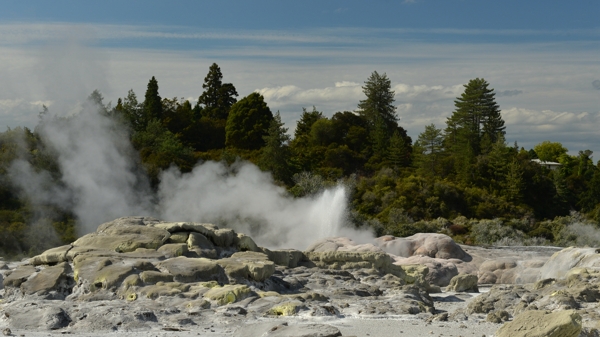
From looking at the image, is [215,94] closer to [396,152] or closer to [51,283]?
[396,152]

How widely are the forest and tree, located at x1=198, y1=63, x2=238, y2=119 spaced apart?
0.08 metres

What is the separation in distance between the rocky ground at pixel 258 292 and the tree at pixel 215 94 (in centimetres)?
3655

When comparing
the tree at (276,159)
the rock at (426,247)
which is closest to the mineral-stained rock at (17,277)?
the rock at (426,247)

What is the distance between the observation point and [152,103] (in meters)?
45.0

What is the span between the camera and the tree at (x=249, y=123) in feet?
145

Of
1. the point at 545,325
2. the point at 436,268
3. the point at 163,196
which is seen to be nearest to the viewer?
the point at 545,325

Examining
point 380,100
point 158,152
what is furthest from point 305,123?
point 158,152

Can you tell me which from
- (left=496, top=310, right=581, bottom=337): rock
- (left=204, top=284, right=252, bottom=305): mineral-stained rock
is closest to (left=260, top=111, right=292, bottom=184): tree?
(left=204, top=284, right=252, bottom=305): mineral-stained rock

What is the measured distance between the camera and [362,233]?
1088 inches

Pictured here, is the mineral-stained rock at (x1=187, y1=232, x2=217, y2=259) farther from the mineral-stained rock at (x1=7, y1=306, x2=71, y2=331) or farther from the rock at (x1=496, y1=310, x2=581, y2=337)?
the rock at (x1=496, y1=310, x2=581, y2=337)

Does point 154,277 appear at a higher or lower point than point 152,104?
lower

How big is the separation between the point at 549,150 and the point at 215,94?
3408 centimetres

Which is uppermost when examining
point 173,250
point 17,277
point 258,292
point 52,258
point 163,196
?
point 163,196

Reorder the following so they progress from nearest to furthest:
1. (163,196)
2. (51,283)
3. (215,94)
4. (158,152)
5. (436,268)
A: (51,283)
(436,268)
(163,196)
(158,152)
(215,94)
